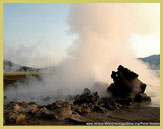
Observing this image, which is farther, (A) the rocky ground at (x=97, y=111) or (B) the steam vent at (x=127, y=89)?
(B) the steam vent at (x=127, y=89)

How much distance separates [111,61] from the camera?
43344 mm

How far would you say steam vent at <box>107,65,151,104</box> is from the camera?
23145mm

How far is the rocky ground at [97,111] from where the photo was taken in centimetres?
1524

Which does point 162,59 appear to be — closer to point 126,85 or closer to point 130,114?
point 130,114

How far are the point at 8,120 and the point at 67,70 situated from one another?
79.0ft

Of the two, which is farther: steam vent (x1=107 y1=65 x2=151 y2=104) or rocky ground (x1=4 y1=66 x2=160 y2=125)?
steam vent (x1=107 y1=65 x2=151 y2=104)

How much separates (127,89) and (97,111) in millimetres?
6525

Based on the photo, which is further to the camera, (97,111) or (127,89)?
(127,89)

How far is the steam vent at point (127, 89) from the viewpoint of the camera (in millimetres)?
23145

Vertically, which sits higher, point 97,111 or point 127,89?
point 127,89

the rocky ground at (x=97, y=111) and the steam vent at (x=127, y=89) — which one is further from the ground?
the steam vent at (x=127, y=89)

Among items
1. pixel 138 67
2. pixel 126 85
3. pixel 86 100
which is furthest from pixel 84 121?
pixel 138 67

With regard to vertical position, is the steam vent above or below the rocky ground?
above

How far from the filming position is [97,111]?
18.6m
